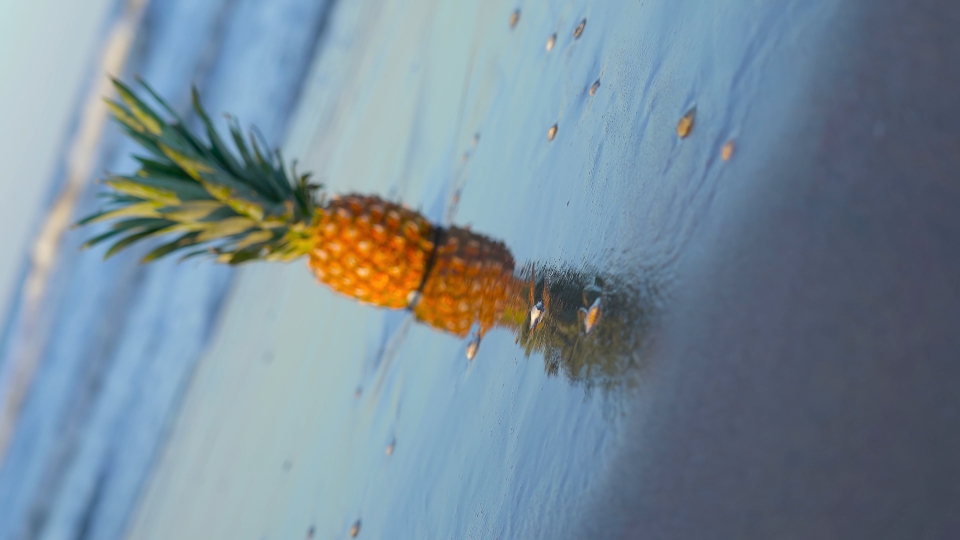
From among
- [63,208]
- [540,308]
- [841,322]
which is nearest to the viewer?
[841,322]

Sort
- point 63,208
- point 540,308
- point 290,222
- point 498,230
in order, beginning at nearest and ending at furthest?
point 540,308 < point 498,230 < point 290,222 < point 63,208

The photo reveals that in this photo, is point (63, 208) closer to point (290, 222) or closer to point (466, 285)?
point (290, 222)

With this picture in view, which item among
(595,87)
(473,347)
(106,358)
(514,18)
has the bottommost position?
(106,358)

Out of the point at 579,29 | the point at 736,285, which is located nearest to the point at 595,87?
the point at 579,29

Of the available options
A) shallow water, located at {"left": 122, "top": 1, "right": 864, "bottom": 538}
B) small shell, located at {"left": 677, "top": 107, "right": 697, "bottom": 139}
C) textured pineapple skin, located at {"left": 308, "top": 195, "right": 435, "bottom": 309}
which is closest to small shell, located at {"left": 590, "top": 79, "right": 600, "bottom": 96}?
shallow water, located at {"left": 122, "top": 1, "right": 864, "bottom": 538}

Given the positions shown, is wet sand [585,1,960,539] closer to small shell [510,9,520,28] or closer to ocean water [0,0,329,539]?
small shell [510,9,520,28]
